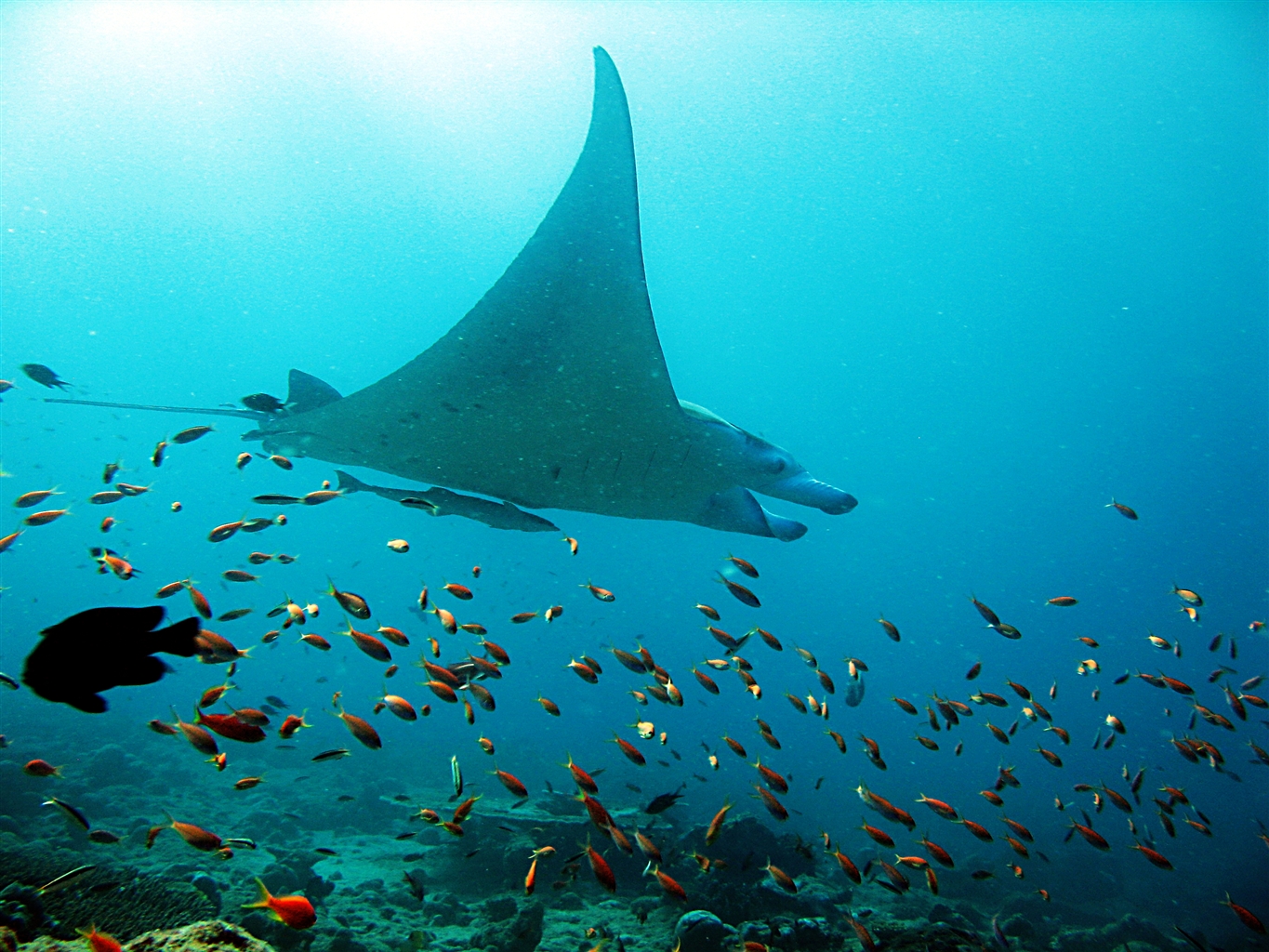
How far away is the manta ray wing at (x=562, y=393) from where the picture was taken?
10.1 feet

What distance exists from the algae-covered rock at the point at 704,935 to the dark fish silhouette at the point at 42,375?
7852 millimetres

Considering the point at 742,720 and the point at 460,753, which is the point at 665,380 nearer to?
the point at 460,753

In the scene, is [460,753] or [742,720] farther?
[742,720]

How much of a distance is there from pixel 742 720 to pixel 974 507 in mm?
29461

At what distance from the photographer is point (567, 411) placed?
390 cm

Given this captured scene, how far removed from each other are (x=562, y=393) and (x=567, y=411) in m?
0.15

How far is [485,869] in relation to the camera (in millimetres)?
8508

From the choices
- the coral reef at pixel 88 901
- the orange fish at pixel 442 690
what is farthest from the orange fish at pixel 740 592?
the coral reef at pixel 88 901

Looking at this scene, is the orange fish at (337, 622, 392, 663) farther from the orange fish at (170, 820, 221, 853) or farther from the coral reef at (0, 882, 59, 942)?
the coral reef at (0, 882, 59, 942)

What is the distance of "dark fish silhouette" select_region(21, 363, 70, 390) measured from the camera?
517 cm

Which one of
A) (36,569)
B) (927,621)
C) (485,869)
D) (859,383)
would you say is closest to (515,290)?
(485,869)

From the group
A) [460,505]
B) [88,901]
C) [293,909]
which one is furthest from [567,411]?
[88,901]

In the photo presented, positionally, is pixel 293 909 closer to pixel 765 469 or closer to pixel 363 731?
pixel 363 731

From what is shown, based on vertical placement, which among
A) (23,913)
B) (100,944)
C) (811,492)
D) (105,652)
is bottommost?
(23,913)
